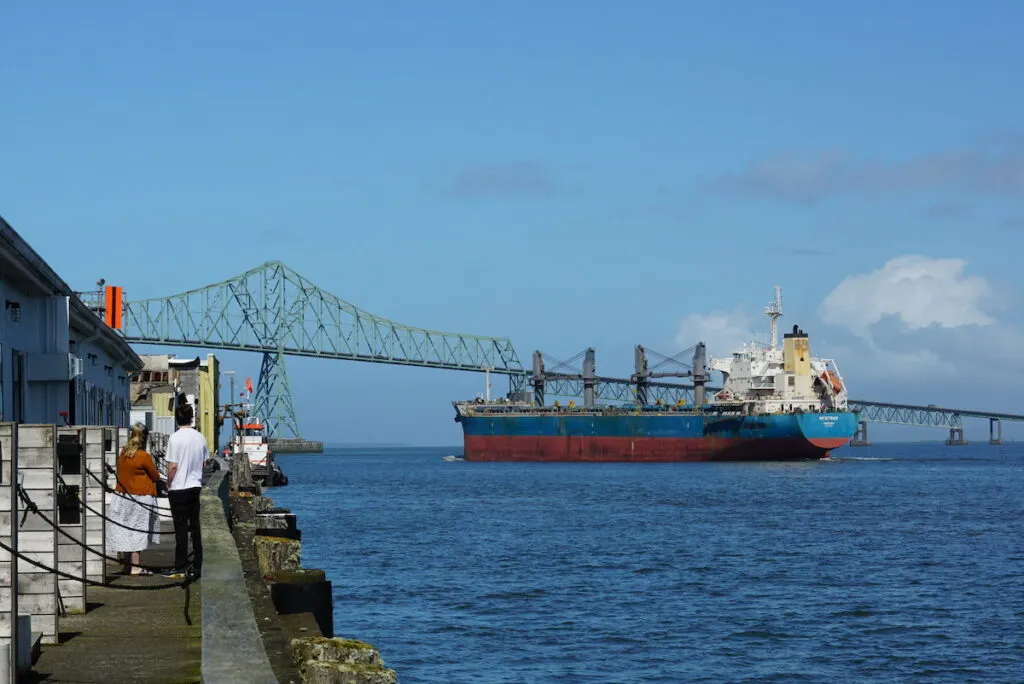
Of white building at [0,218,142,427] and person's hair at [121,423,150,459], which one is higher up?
white building at [0,218,142,427]

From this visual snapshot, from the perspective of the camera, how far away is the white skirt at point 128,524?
31.3 feet

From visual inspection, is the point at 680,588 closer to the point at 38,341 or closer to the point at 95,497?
the point at 38,341

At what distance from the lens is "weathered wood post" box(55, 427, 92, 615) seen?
325 inches

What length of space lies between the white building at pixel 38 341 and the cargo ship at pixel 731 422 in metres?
63.0

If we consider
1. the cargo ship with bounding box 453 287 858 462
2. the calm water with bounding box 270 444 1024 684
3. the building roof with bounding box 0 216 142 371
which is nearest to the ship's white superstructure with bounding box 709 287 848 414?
the cargo ship with bounding box 453 287 858 462

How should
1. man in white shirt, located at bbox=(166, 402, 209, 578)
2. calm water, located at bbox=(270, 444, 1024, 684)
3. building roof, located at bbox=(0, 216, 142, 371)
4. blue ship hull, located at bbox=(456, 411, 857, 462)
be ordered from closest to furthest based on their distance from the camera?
man in white shirt, located at bbox=(166, 402, 209, 578)
building roof, located at bbox=(0, 216, 142, 371)
calm water, located at bbox=(270, 444, 1024, 684)
blue ship hull, located at bbox=(456, 411, 857, 462)

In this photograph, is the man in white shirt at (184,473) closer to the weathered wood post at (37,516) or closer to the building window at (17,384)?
the weathered wood post at (37,516)

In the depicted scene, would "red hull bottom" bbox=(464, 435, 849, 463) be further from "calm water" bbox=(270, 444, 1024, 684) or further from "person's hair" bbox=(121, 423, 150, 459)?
"person's hair" bbox=(121, 423, 150, 459)

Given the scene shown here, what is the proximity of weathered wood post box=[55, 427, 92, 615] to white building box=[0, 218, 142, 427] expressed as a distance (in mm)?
3406

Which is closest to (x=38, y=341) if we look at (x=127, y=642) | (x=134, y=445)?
(x=134, y=445)

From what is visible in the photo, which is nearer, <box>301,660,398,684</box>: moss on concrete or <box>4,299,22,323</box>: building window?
<box>301,660,398,684</box>: moss on concrete

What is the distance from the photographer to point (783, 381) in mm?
82625

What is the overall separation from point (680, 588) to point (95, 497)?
13508 millimetres

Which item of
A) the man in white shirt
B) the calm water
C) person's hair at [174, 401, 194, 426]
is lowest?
the calm water
